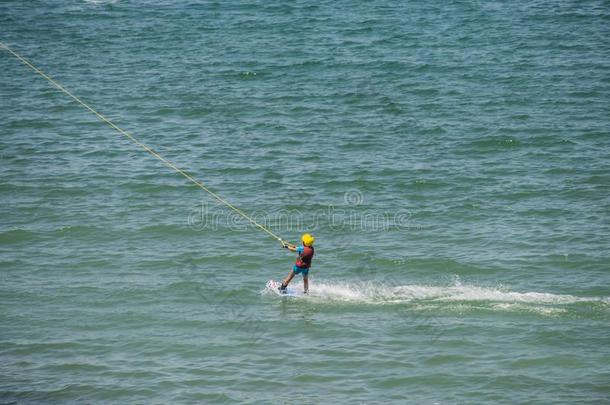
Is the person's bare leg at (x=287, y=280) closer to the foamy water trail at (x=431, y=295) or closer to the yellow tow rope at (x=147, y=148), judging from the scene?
the foamy water trail at (x=431, y=295)

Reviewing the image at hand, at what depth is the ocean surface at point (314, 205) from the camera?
20.7 meters

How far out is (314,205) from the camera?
3048 cm

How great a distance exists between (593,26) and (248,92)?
2083cm

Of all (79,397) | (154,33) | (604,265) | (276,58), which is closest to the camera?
(79,397)

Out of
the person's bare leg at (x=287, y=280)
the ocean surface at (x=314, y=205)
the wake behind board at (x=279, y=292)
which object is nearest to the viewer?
the ocean surface at (x=314, y=205)

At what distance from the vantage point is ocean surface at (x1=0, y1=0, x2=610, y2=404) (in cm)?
2073

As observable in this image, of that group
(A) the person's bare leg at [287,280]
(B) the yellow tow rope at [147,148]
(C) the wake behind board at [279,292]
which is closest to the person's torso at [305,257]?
(A) the person's bare leg at [287,280]

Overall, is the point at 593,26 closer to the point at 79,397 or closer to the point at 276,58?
the point at 276,58

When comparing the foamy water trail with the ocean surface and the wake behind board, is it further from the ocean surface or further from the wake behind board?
the wake behind board

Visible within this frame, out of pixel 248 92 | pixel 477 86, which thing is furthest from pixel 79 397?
pixel 477 86

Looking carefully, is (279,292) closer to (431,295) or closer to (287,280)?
(287,280)

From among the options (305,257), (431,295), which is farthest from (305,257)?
(431,295)

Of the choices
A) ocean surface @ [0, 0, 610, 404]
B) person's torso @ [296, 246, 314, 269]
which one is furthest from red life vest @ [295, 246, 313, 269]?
ocean surface @ [0, 0, 610, 404]

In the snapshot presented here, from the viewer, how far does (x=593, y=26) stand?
1874 inches
